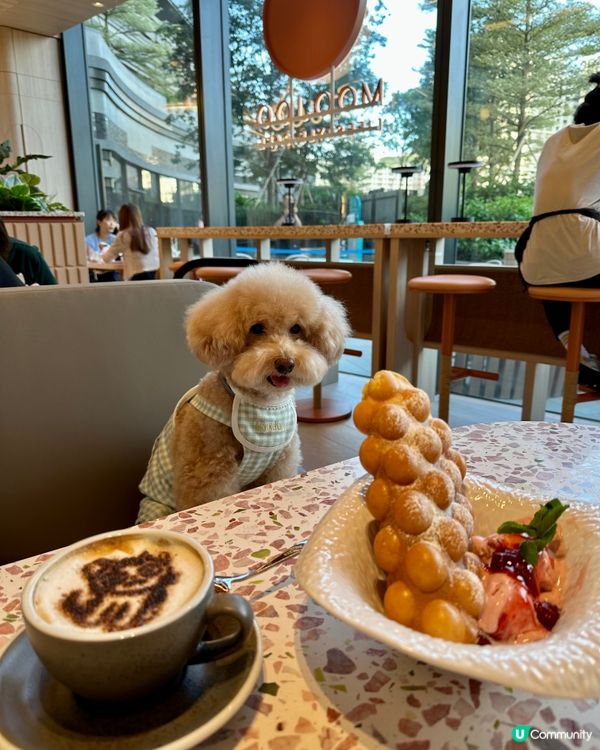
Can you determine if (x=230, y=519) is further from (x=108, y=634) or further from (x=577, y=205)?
(x=577, y=205)

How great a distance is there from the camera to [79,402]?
1.09m

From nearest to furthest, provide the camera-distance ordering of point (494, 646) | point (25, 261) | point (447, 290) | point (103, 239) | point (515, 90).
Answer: point (494, 646), point (447, 290), point (25, 261), point (515, 90), point (103, 239)

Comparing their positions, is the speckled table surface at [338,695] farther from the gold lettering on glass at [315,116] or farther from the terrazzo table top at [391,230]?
the gold lettering on glass at [315,116]

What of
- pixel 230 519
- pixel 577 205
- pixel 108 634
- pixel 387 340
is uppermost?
pixel 577 205

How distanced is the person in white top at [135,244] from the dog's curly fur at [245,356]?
164 inches

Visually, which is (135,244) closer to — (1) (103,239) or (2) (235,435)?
(1) (103,239)

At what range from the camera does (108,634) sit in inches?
12.7

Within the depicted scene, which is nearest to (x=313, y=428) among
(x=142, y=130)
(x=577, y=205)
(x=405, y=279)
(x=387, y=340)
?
(x=387, y=340)

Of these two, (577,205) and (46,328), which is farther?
(577,205)

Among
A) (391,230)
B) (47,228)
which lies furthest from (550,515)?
(47,228)

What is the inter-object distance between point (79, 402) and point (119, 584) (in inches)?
30.9

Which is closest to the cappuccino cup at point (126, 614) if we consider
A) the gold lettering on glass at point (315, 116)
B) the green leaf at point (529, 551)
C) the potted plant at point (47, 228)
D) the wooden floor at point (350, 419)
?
the green leaf at point (529, 551)

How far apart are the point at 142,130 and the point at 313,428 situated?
4605mm

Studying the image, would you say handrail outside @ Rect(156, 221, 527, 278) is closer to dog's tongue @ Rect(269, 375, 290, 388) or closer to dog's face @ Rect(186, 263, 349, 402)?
dog's face @ Rect(186, 263, 349, 402)
